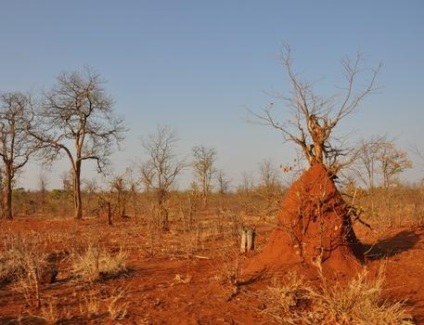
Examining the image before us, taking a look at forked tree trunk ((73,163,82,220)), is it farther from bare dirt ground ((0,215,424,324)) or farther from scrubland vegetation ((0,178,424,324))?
bare dirt ground ((0,215,424,324))

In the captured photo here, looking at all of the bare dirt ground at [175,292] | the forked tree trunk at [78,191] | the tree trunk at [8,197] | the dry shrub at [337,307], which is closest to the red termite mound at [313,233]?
the bare dirt ground at [175,292]

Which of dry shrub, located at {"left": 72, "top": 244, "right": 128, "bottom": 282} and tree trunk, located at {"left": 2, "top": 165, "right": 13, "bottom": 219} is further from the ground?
tree trunk, located at {"left": 2, "top": 165, "right": 13, "bottom": 219}

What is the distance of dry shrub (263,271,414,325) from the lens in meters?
4.13

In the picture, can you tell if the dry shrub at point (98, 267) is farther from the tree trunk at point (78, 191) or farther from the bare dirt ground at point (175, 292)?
the tree trunk at point (78, 191)

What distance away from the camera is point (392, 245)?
8531 millimetres

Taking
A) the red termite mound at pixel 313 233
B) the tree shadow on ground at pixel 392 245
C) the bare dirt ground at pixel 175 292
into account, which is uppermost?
the red termite mound at pixel 313 233

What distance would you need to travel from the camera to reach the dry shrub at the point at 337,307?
413 cm

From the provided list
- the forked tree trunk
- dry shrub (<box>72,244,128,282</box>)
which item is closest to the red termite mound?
dry shrub (<box>72,244,128,282</box>)

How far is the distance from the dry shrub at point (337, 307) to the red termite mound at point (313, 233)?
138cm

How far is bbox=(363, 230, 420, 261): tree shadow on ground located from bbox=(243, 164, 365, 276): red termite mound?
0.54 metres

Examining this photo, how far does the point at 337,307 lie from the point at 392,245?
4.78 metres

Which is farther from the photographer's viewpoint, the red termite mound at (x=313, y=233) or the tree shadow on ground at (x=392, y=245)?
the tree shadow on ground at (x=392, y=245)

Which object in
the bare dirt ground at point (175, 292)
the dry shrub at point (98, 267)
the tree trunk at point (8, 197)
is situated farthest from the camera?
the tree trunk at point (8, 197)

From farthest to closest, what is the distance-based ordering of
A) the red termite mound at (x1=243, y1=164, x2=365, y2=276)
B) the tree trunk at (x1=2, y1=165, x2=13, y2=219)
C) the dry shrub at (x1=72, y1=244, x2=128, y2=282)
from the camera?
1. the tree trunk at (x1=2, y1=165, x2=13, y2=219)
2. the dry shrub at (x1=72, y1=244, x2=128, y2=282)
3. the red termite mound at (x1=243, y1=164, x2=365, y2=276)
